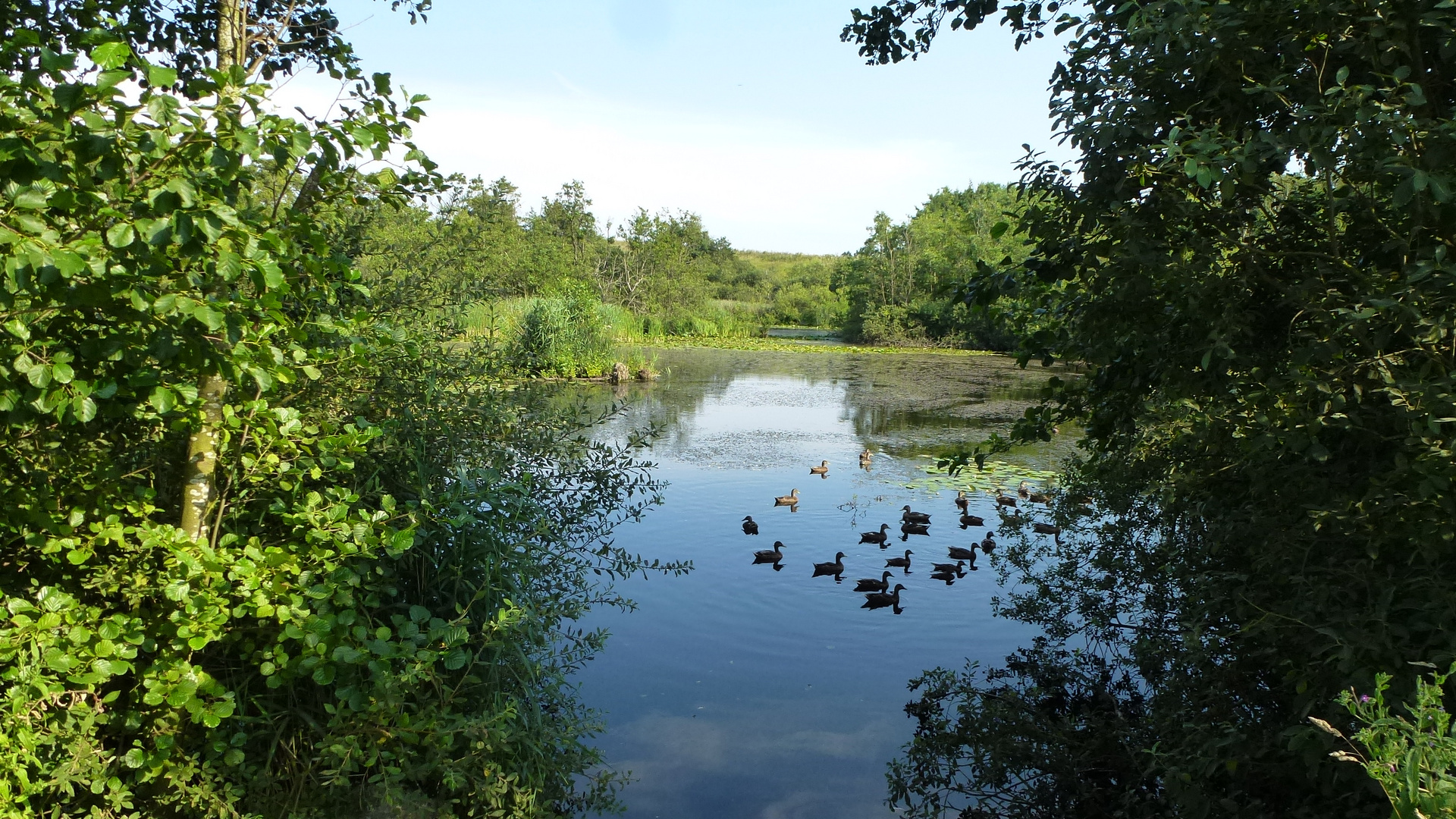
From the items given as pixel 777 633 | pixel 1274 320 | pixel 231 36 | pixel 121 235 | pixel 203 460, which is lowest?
pixel 777 633

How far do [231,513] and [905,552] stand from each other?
22.1ft

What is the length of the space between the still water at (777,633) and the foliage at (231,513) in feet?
4.53

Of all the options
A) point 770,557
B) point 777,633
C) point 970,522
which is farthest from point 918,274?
point 777,633

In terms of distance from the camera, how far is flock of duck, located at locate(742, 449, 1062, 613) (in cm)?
756

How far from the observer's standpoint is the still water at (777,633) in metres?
4.84

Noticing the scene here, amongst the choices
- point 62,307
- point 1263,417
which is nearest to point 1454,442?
point 1263,417

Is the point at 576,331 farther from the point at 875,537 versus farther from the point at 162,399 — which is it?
the point at 162,399

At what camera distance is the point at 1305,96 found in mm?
2816

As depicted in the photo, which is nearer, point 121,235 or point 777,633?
point 121,235

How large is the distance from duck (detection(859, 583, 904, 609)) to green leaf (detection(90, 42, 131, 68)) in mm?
6448

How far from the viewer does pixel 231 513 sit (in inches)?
122

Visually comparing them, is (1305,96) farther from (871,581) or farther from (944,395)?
(944,395)

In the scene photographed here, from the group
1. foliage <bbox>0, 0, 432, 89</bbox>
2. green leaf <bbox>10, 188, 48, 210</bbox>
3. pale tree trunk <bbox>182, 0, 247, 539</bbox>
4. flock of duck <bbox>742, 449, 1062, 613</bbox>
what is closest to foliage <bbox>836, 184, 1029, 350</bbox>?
flock of duck <bbox>742, 449, 1062, 613</bbox>

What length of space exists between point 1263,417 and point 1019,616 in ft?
9.23
